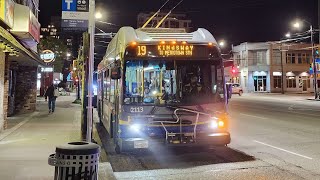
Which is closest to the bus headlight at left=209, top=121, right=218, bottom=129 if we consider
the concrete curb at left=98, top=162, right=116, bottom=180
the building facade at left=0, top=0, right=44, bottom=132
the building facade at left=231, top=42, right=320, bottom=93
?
the concrete curb at left=98, top=162, right=116, bottom=180

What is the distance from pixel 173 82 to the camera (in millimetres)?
9172

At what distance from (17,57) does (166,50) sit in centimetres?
923

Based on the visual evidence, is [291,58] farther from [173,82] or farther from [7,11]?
[173,82]

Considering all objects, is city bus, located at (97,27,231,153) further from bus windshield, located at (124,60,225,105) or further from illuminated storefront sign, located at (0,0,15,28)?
illuminated storefront sign, located at (0,0,15,28)

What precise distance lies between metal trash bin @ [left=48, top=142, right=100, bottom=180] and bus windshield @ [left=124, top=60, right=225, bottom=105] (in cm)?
410

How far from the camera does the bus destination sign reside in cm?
910

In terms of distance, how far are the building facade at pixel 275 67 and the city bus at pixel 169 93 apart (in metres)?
60.2

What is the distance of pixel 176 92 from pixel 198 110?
27.9 inches

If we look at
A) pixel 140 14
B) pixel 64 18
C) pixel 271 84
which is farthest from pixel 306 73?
pixel 64 18

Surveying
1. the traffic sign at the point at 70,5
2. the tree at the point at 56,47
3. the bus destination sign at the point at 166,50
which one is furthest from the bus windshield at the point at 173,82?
the tree at the point at 56,47

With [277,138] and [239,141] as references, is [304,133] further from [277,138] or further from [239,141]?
[239,141]

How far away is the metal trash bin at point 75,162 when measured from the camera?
4797 millimetres

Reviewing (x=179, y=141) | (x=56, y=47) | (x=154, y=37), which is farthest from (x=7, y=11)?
(x=56, y=47)

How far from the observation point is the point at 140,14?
359 ft
